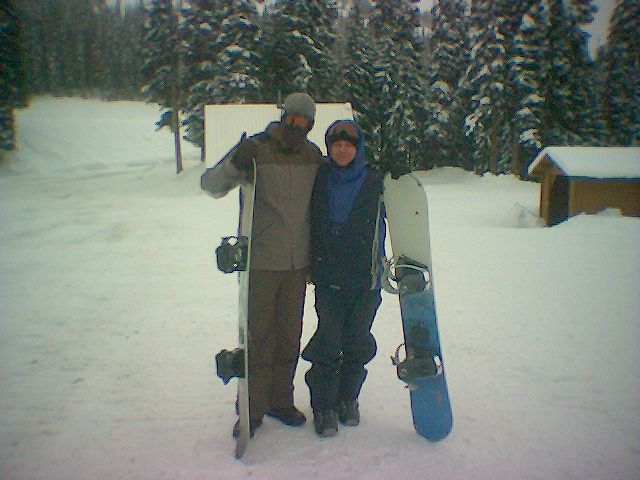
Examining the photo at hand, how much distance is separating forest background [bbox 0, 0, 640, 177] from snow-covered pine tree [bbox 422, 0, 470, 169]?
0.09m

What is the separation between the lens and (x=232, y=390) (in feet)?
12.0

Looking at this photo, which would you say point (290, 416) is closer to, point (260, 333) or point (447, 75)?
point (260, 333)

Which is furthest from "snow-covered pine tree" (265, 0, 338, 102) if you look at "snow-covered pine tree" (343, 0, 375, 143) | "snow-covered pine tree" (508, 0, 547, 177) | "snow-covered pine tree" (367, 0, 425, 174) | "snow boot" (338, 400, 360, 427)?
"snow boot" (338, 400, 360, 427)

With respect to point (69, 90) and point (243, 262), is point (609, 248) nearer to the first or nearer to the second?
point (243, 262)

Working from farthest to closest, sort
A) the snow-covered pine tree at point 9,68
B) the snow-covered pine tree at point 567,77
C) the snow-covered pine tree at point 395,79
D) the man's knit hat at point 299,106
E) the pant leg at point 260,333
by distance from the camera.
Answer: the snow-covered pine tree at point 395,79 → the snow-covered pine tree at point 567,77 → the snow-covered pine tree at point 9,68 → the pant leg at point 260,333 → the man's knit hat at point 299,106

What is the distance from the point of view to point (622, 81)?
97.2ft

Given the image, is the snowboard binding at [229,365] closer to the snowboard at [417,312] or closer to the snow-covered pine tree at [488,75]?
the snowboard at [417,312]

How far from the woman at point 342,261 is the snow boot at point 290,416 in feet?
0.43

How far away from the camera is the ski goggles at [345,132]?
2.74m

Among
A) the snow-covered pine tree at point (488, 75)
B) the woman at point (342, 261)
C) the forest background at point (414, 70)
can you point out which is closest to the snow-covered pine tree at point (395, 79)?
the forest background at point (414, 70)

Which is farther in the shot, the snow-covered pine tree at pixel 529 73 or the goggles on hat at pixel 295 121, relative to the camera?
the snow-covered pine tree at pixel 529 73

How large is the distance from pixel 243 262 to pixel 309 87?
2350 centimetres

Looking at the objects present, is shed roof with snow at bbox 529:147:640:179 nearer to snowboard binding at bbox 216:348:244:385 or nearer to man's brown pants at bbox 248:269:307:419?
man's brown pants at bbox 248:269:307:419

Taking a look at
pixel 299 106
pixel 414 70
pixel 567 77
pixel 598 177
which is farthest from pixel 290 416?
pixel 414 70
